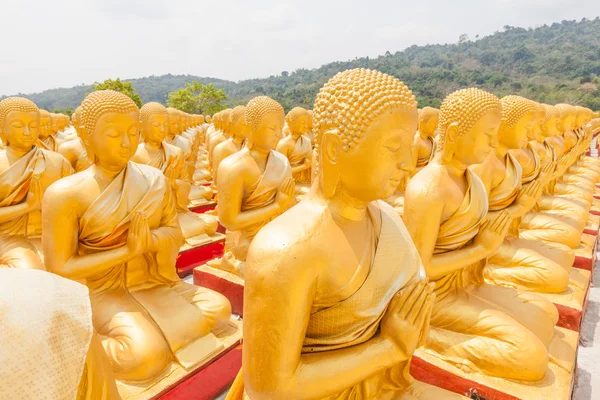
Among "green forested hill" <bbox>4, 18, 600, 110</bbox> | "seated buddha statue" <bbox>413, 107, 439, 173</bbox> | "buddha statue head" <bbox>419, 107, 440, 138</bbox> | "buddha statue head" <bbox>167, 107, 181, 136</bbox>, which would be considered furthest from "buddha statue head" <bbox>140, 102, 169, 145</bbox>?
"green forested hill" <bbox>4, 18, 600, 110</bbox>

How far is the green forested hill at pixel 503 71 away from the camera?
52.8 metres

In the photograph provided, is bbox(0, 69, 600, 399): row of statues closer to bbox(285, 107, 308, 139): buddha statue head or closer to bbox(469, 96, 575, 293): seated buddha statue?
bbox(469, 96, 575, 293): seated buddha statue

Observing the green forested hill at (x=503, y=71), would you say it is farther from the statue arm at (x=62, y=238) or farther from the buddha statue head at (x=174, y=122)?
the statue arm at (x=62, y=238)

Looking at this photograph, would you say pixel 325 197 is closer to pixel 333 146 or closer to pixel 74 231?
pixel 333 146

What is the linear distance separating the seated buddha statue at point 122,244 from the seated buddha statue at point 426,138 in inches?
249

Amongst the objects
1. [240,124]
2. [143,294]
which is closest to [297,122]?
[240,124]

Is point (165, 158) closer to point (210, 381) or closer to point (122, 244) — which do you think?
point (122, 244)

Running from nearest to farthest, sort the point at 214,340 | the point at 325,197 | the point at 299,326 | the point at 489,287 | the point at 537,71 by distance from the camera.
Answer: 1. the point at 299,326
2. the point at 325,197
3. the point at 214,340
4. the point at 489,287
5. the point at 537,71

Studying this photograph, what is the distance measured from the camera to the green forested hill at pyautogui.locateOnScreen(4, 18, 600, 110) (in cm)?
5275

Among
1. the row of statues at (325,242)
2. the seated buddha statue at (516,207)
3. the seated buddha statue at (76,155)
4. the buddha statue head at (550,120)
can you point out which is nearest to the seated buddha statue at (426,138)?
the buddha statue head at (550,120)

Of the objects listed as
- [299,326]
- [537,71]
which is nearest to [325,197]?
[299,326]

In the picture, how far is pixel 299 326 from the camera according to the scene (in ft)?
5.51

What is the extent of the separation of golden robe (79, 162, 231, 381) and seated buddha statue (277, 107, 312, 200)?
15.9 feet

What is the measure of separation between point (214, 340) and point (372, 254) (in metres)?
2.08
